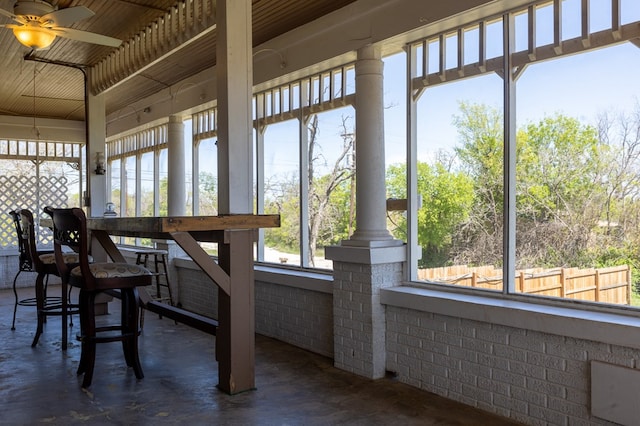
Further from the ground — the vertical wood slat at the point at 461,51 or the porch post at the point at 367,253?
the vertical wood slat at the point at 461,51

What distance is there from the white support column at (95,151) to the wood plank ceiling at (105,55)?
0.53m

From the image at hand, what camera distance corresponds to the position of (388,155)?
4336 millimetres

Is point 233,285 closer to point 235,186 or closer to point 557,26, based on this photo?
point 235,186

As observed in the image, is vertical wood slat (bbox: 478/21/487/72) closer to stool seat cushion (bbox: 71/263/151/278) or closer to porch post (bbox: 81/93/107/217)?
stool seat cushion (bbox: 71/263/151/278)

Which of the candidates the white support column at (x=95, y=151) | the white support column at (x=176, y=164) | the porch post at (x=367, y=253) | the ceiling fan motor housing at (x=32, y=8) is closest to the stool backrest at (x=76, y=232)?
A: the ceiling fan motor housing at (x=32, y=8)

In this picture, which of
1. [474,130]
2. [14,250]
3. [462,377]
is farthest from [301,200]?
[14,250]

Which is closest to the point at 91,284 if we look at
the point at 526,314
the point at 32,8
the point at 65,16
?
the point at 65,16

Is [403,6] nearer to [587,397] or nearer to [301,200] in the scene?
[301,200]

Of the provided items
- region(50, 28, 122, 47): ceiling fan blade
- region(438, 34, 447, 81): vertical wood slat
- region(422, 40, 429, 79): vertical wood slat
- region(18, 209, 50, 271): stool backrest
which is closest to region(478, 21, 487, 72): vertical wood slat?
region(438, 34, 447, 81): vertical wood slat

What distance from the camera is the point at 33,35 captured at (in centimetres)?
425

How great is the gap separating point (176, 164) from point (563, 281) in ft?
17.5

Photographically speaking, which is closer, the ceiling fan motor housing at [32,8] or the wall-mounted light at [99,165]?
the ceiling fan motor housing at [32,8]

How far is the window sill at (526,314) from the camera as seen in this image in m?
2.71

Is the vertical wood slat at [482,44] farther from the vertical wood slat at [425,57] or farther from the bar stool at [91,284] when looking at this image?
the bar stool at [91,284]
